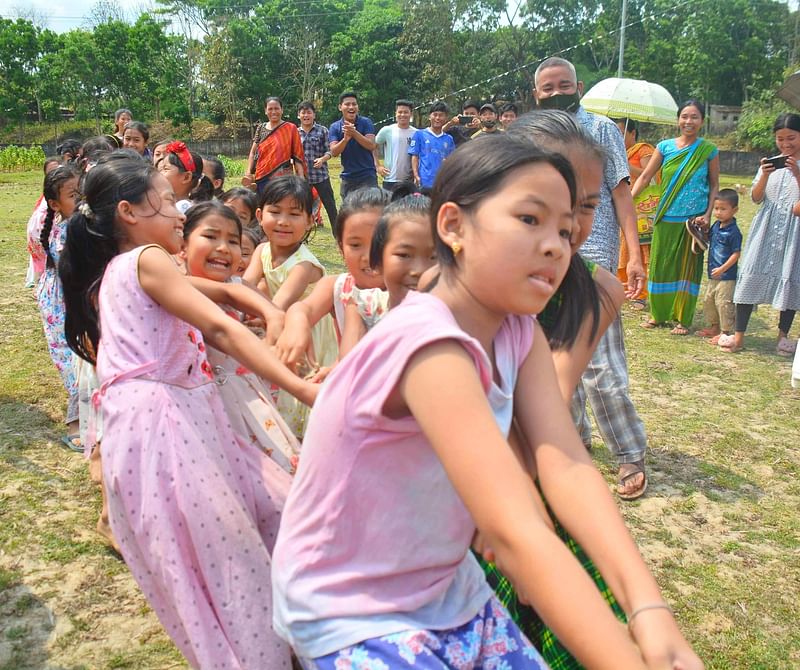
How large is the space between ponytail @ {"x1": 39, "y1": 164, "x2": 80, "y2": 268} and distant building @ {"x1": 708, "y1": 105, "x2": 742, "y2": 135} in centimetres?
3913

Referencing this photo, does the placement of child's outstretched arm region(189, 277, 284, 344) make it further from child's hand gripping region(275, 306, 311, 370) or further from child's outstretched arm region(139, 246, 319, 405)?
child's outstretched arm region(139, 246, 319, 405)

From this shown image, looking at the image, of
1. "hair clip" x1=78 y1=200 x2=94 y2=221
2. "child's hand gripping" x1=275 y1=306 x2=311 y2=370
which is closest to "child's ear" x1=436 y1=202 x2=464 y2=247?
"child's hand gripping" x1=275 y1=306 x2=311 y2=370

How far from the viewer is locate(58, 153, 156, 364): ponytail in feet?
7.61

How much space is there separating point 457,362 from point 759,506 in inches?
121

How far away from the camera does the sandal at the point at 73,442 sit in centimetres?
420

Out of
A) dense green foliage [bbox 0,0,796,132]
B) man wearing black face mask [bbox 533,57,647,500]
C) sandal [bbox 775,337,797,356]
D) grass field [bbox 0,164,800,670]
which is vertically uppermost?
dense green foliage [bbox 0,0,796,132]

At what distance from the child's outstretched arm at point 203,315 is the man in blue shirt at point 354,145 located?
723cm

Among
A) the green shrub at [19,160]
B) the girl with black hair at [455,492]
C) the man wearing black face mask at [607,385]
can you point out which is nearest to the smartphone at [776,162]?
the man wearing black face mask at [607,385]

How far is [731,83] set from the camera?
42.2m

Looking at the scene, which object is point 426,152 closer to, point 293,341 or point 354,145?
point 354,145

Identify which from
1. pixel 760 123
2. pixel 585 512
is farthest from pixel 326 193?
pixel 760 123

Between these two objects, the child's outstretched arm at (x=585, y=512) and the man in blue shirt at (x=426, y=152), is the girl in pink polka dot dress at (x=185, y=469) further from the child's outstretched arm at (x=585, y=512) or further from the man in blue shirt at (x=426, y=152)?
the man in blue shirt at (x=426, y=152)

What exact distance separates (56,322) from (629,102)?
19.0ft

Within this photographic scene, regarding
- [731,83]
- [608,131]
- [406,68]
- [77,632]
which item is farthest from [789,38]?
[77,632]
